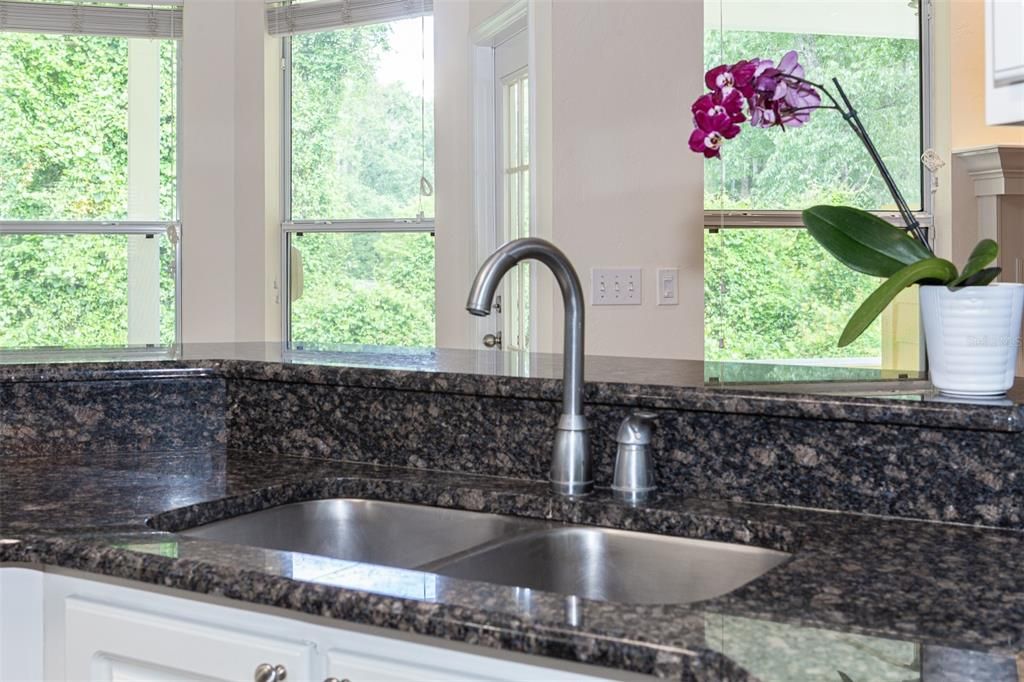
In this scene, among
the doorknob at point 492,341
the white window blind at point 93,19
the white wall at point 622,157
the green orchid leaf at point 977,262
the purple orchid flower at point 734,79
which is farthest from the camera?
the white window blind at point 93,19

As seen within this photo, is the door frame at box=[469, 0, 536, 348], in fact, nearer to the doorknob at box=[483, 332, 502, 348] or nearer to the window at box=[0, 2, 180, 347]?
the doorknob at box=[483, 332, 502, 348]

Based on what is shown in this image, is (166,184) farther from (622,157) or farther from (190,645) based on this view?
(190,645)

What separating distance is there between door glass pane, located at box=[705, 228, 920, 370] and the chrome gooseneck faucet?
2667mm

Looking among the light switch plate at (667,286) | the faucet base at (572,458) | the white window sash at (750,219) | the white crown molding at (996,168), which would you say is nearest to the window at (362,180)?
the white window sash at (750,219)

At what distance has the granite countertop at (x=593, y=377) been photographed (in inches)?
51.1

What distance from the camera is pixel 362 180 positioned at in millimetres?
4594

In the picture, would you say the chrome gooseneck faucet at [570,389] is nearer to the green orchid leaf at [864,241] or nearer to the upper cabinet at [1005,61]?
the green orchid leaf at [864,241]

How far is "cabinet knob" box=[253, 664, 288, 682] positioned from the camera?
111 cm

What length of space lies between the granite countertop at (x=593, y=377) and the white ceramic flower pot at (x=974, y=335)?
27mm

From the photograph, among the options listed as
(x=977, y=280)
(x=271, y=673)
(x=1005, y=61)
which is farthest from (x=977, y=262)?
(x=271, y=673)

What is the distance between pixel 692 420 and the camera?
144 centimetres

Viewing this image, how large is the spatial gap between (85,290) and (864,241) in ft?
12.7

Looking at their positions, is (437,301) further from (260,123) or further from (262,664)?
(262,664)

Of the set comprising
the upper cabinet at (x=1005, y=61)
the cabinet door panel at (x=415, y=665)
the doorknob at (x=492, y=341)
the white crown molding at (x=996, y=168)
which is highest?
→ the white crown molding at (x=996, y=168)
